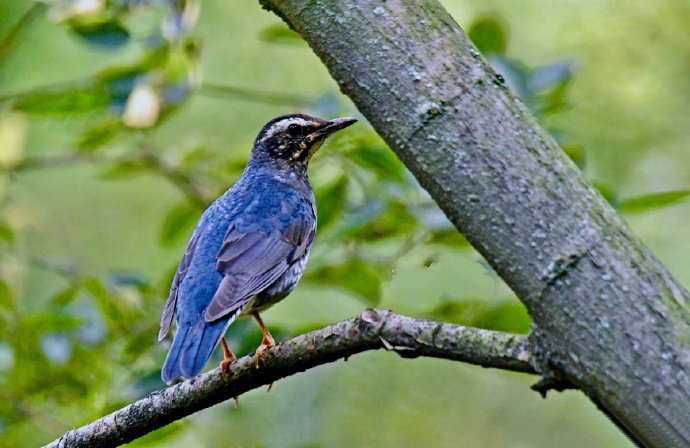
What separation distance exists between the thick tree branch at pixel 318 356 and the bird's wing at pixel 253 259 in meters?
0.92

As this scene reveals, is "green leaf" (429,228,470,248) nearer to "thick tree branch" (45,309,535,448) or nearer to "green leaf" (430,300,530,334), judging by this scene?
"green leaf" (430,300,530,334)

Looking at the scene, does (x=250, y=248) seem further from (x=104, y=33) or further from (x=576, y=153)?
(x=576, y=153)

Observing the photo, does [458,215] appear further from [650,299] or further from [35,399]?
[35,399]

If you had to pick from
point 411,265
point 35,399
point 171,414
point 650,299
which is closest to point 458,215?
point 650,299

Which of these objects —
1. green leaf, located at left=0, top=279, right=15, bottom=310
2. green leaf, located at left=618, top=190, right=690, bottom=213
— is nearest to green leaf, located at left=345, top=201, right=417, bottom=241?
green leaf, located at left=618, top=190, right=690, bottom=213

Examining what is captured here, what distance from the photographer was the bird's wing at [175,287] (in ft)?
14.5

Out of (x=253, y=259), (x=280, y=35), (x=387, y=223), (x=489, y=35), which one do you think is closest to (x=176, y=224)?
(x=253, y=259)

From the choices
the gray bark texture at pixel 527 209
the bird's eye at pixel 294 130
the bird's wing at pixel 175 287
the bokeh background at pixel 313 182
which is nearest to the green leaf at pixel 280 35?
the bokeh background at pixel 313 182

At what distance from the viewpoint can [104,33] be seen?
5.23 meters

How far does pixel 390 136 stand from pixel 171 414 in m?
1.35

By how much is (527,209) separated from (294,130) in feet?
12.7

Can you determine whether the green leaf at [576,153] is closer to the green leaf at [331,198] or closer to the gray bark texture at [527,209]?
the green leaf at [331,198]

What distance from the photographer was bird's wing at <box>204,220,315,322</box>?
4547 millimetres

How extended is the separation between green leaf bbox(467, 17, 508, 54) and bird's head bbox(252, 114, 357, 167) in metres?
1.32
